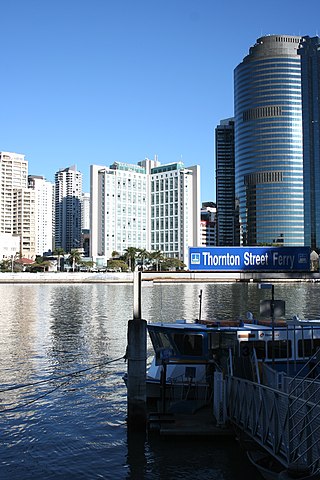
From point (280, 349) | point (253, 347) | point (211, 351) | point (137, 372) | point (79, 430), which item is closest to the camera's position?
point (137, 372)

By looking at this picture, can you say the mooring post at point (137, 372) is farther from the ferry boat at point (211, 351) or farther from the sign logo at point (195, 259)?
the sign logo at point (195, 259)

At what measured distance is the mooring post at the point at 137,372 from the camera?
23.1 meters

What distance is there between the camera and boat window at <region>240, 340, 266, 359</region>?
84.7 feet

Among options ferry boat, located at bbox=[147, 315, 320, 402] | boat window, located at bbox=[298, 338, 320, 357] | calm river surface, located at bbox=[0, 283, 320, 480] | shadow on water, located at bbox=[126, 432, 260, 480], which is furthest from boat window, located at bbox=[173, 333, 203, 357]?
boat window, located at bbox=[298, 338, 320, 357]

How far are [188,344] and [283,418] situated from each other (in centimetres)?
920

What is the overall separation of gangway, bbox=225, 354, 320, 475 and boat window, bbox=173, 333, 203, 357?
3.77 metres

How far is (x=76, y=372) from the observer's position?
36969 mm

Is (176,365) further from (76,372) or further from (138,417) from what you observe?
(76,372)

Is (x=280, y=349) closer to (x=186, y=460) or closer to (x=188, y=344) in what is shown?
(x=188, y=344)

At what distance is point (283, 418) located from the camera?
1759 centimetres

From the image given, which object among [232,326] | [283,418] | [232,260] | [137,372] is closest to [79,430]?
[137,372]

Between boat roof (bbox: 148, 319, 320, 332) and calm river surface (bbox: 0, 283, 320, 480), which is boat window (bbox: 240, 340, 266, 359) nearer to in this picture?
boat roof (bbox: 148, 319, 320, 332)

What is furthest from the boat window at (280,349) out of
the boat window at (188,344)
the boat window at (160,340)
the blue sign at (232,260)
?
the boat window at (160,340)

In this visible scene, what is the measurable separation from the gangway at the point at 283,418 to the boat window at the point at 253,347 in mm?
3135
